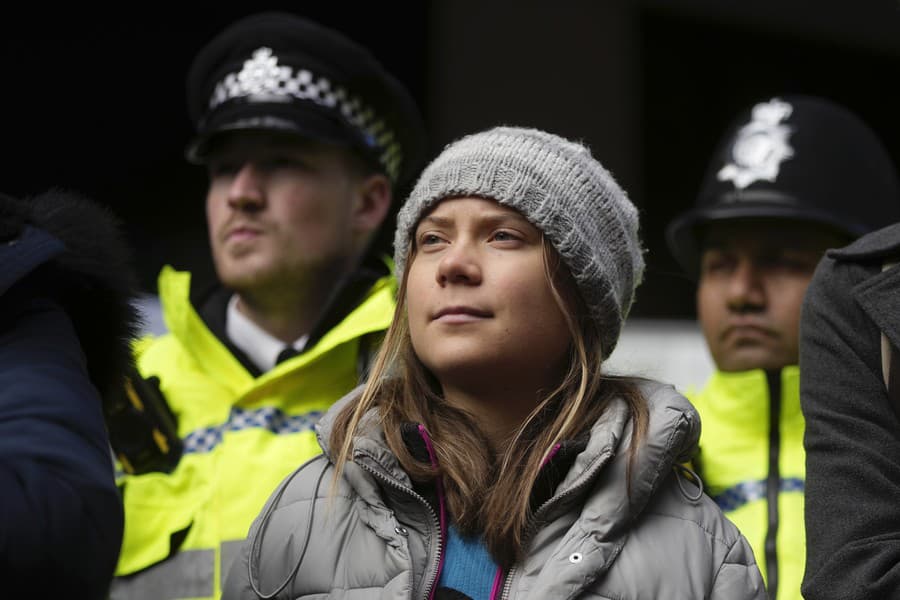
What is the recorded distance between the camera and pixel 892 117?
6359 millimetres

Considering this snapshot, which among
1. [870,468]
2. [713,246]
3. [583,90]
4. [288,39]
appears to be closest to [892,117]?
[583,90]

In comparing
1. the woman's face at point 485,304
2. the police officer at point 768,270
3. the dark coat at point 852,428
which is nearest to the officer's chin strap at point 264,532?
the woman's face at point 485,304

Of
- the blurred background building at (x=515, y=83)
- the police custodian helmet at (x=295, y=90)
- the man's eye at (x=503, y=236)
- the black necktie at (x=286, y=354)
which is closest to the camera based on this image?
the man's eye at (x=503, y=236)

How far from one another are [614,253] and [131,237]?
318 cm

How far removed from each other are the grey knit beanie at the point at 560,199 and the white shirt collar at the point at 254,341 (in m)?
0.85

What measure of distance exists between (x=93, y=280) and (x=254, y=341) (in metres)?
1.36

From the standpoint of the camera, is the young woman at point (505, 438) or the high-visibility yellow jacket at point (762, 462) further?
the high-visibility yellow jacket at point (762, 462)

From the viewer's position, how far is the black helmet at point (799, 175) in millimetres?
3229

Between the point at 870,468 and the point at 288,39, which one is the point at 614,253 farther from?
the point at 288,39

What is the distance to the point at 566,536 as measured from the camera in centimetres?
204

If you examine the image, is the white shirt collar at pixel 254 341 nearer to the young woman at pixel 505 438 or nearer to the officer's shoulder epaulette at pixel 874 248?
the young woman at pixel 505 438

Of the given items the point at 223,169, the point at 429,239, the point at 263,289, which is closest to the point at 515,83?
the point at 223,169

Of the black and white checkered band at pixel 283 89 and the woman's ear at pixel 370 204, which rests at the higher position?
the black and white checkered band at pixel 283 89

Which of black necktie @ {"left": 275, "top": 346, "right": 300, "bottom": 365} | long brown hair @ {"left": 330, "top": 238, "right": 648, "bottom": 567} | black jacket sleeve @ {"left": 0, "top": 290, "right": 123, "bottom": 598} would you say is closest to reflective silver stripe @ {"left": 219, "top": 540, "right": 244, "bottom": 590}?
black necktie @ {"left": 275, "top": 346, "right": 300, "bottom": 365}
